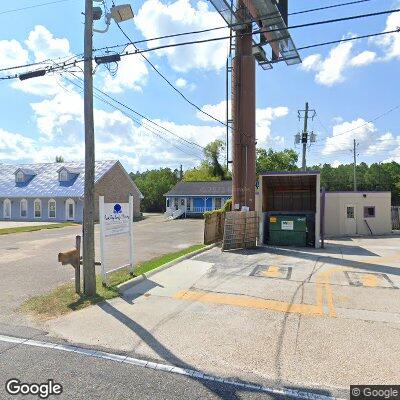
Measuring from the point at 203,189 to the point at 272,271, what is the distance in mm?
32154

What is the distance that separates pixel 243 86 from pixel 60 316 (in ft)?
45.6

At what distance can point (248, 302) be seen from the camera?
270 inches

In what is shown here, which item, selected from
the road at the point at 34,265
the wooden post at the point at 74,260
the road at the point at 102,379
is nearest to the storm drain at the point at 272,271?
the road at the point at 34,265

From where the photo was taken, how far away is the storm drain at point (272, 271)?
362 inches

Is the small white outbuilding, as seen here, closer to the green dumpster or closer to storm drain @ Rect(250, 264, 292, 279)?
the green dumpster

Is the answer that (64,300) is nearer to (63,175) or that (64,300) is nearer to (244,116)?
(244,116)

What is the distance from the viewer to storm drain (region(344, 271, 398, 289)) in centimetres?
835

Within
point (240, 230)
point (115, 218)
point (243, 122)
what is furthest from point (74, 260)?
point (243, 122)

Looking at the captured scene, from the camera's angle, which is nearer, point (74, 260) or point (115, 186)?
point (74, 260)

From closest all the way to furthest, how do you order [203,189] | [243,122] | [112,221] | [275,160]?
1. [112,221]
2. [243,122]
3. [203,189]
4. [275,160]

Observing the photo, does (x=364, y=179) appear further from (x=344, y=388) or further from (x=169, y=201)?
(x=344, y=388)

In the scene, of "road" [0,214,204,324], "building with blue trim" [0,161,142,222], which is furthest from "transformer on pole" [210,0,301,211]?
"building with blue trim" [0,161,142,222]

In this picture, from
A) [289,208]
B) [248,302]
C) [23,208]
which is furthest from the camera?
[23,208]

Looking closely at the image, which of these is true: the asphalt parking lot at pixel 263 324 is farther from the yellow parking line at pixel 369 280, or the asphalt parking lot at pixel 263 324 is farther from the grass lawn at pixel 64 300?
the grass lawn at pixel 64 300
